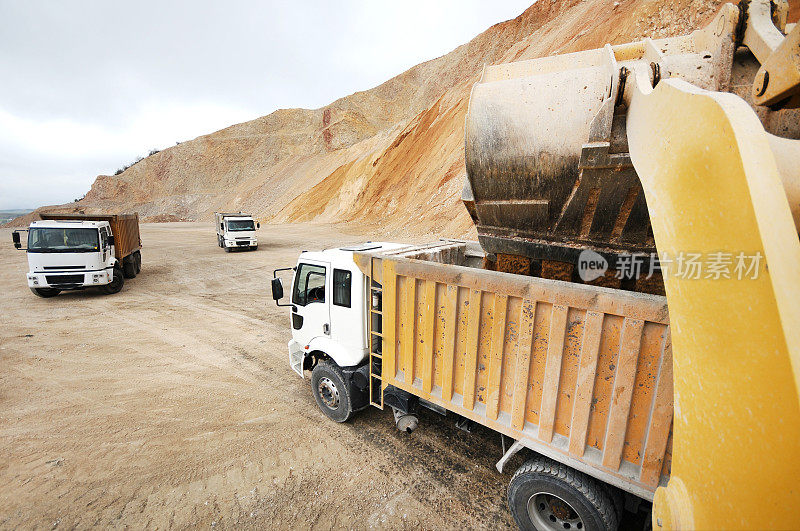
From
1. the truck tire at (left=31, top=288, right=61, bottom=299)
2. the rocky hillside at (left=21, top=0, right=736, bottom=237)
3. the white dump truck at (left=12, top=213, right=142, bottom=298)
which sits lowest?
the truck tire at (left=31, top=288, right=61, bottom=299)

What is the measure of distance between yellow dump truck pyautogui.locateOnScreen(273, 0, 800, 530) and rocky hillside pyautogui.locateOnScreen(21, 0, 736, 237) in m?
13.0

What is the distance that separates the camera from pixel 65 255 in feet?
31.4

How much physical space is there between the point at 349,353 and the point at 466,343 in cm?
168

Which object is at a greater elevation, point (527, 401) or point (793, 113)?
point (793, 113)

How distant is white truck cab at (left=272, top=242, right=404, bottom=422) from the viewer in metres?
4.02

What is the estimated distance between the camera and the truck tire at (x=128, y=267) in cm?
1257

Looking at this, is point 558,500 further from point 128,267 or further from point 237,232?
point 237,232

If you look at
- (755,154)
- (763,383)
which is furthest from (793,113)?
(763,383)

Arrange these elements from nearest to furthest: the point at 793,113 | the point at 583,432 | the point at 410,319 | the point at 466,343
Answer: the point at 793,113
the point at 583,432
the point at 466,343
the point at 410,319

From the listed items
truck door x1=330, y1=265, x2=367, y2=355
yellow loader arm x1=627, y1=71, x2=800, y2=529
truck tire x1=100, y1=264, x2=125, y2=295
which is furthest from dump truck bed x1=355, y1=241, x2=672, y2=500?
truck tire x1=100, y1=264, x2=125, y2=295

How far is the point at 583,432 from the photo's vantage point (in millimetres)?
2484

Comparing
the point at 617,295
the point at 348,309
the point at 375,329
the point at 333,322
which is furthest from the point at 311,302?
the point at 617,295

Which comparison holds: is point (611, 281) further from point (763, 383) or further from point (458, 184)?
point (458, 184)

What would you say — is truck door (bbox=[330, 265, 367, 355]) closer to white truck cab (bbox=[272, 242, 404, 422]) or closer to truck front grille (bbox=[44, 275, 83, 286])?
white truck cab (bbox=[272, 242, 404, 422])
